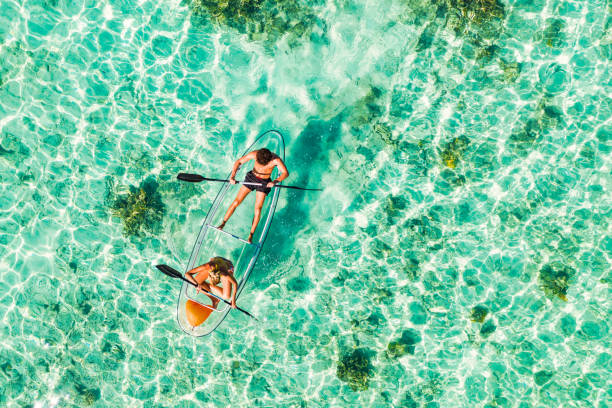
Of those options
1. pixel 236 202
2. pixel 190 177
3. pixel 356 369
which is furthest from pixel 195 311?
pixel 356 369

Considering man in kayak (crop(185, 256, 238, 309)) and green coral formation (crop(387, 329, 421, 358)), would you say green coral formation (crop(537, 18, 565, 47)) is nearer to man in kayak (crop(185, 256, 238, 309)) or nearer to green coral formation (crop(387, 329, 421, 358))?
green coral formation (crop(387, 329, 421, 358))

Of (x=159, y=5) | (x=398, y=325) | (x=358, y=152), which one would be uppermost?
(x=159, y=5)

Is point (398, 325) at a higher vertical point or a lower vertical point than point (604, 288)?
lower

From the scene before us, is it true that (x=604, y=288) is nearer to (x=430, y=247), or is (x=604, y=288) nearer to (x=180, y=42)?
(x=430, y=247)

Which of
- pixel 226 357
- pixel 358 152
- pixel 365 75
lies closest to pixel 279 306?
pixel 226 357

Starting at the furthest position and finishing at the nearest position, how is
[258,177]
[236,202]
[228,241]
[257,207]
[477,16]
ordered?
[228,241], [477,16], [236,202], [257,207], [258,177]

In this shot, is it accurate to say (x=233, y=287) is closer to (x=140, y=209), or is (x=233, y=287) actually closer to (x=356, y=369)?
(x=140, y=209)
